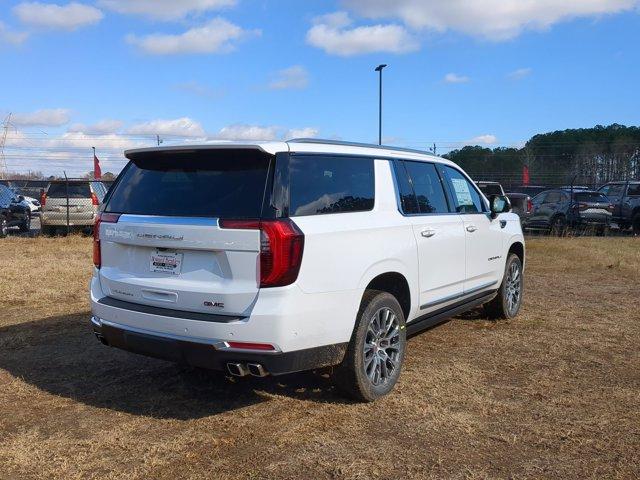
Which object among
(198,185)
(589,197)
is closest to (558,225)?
(589,197)

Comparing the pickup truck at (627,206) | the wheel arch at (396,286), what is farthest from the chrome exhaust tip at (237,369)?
the pickup truck at (627,206)

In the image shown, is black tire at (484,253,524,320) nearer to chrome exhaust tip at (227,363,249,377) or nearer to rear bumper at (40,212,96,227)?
chrome exhaust tip at (227,363,249,377)

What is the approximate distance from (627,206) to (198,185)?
1933 cm

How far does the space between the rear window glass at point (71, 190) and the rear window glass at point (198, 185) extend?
42.8 ft

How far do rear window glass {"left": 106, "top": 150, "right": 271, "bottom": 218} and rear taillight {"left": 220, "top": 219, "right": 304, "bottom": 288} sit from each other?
3.6 inches

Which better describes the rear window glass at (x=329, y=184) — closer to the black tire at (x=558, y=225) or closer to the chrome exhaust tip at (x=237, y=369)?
the chrome exhaust tip at (x=237, y=369)

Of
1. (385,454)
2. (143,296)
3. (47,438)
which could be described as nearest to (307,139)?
(143,296)

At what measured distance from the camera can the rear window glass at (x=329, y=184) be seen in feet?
13.0

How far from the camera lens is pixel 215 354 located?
3.76 meters

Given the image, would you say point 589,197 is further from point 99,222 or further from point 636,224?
point 99,222

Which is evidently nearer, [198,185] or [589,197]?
[198,185]

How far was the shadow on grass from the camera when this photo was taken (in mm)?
4457

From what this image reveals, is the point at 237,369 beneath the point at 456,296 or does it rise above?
beneath

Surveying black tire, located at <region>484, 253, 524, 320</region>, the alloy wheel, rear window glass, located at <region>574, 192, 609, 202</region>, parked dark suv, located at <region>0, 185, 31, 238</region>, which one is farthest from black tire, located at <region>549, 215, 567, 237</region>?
parked dark suv, located at <region>0, 185, 31, 238</region>
